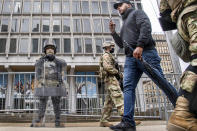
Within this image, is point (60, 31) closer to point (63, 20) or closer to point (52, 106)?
point (63, 20)

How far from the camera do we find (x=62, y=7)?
2641cm

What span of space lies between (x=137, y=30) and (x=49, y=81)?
2084 millimetres

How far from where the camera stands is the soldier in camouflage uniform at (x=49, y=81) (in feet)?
13.2

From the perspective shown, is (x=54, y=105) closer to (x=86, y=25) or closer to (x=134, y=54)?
(x=134, y=54)

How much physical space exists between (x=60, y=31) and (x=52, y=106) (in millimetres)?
21755

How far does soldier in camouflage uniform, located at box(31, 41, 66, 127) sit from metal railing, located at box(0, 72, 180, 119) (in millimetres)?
1459

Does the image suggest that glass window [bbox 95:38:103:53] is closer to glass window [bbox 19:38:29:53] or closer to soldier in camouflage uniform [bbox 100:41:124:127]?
glass window [bbox 19:38:29:53]

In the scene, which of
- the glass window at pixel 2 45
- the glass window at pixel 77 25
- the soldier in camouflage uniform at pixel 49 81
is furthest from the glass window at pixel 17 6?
the soldier in camouflage uniform at pixel 49 81

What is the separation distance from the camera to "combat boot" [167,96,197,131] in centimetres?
135

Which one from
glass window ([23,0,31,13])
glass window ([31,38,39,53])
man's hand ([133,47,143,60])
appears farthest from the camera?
glass window ([23,0,31,13])

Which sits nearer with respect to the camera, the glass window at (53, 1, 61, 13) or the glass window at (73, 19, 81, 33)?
the glass window at (73, 19, 81, 33)

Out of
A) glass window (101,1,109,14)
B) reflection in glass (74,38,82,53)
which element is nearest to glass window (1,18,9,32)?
reflection in glass (74,38,82,53)

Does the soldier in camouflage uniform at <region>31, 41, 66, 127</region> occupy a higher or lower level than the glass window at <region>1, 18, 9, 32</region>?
lower

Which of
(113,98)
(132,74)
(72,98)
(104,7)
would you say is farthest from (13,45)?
(132,74)
